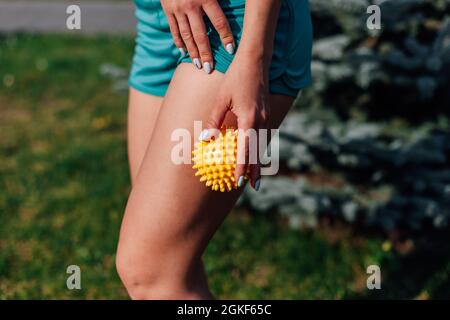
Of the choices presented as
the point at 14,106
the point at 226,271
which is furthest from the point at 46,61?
the point at 226,271

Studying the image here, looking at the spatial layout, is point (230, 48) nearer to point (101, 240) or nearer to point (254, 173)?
point (254, 173)

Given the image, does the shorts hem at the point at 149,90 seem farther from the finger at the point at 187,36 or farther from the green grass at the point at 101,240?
the green grass at the point at 101,240

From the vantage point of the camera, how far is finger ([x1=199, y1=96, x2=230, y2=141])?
1.51 m

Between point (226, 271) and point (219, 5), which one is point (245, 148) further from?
point (226, 271)

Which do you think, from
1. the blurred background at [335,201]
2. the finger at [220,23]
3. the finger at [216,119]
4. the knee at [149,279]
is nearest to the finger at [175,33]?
the finger at [220,23]

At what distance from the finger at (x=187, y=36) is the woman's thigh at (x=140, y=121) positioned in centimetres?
38

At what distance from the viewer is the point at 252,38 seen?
1.51 metres

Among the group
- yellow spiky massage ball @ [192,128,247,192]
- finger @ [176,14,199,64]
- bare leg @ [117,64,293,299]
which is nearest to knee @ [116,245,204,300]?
bare leg @ [117,64,293,299]

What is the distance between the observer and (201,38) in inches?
62.6

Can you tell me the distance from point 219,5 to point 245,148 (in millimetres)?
371

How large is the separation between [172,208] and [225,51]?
410 millimetres

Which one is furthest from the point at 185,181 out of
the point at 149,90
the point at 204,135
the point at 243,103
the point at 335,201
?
the point at 335,201
